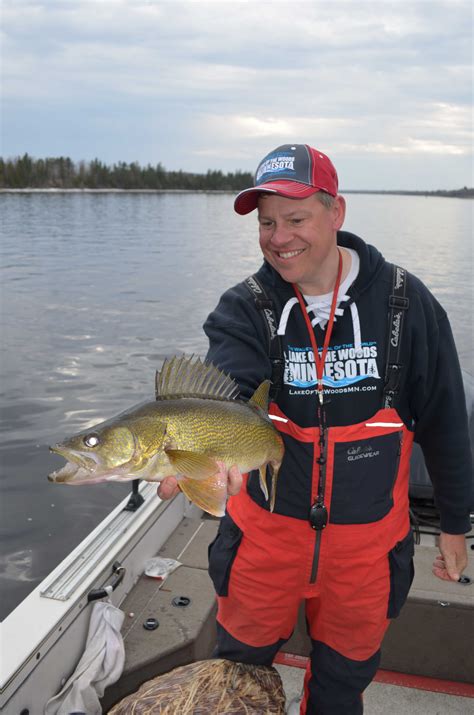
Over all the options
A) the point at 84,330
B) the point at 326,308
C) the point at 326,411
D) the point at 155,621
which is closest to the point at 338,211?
the point at 326,308

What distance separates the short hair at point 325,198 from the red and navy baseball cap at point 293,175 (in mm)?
19

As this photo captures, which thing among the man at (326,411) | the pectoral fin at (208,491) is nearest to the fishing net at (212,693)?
the man at (326,411)

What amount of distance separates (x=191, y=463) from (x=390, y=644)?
7.46 ft

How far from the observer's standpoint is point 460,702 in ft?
12.0

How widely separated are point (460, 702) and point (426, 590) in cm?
70

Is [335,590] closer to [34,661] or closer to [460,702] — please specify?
[34,661]

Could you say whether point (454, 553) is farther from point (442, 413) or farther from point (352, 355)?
point (352, 355)

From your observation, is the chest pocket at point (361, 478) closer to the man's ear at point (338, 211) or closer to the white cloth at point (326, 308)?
the white cloth at point (326, 308)

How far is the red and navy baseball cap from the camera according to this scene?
8.16 ft

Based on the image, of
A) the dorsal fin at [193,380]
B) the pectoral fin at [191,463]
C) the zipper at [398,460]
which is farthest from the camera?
the zipper at [398,460]

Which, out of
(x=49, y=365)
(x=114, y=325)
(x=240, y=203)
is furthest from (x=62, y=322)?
(x=240, y=203)

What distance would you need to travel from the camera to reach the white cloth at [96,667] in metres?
3.01

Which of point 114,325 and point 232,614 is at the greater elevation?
point 232,614

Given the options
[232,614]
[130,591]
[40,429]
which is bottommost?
[40,429]
